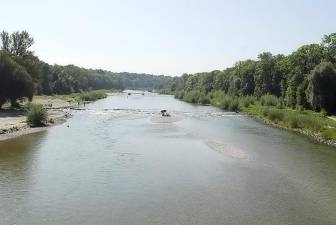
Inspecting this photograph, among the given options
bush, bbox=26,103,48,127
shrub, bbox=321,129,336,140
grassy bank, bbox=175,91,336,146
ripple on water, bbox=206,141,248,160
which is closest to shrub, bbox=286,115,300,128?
grassy bank, bbox=175,91,336,146

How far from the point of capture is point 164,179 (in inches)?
1427

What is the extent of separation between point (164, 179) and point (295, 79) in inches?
2559

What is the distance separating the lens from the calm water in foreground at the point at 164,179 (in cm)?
2758

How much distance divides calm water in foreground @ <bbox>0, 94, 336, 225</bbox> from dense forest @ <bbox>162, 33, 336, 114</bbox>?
22051 millimetres

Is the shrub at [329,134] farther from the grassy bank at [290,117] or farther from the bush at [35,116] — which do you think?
the bush at [35,116]

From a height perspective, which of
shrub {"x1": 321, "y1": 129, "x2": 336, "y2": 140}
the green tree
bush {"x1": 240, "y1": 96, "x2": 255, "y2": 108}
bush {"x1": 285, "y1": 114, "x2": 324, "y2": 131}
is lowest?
shrub {"x1": 321, "y1": 129, "x2": 336, "y2": 140}

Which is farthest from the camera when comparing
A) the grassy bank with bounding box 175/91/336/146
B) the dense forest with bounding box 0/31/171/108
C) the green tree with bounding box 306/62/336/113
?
the dense forest with bounding box 0/31/171/108

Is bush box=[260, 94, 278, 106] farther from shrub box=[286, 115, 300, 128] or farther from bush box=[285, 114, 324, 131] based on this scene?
shrub box=[286, 115, 300, 128]

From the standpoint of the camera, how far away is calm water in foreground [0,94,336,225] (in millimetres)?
27578

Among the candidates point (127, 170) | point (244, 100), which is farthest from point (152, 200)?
point (244, 100)

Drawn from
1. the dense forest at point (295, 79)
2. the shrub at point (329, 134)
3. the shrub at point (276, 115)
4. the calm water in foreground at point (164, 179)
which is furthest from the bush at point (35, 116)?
the dense forest at point (295, 79)

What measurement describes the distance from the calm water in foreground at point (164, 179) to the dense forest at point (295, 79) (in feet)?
72.3

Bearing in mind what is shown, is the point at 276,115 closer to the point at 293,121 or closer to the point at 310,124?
the point at 293,121

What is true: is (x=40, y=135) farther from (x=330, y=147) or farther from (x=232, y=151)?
(x=330, y=147)
